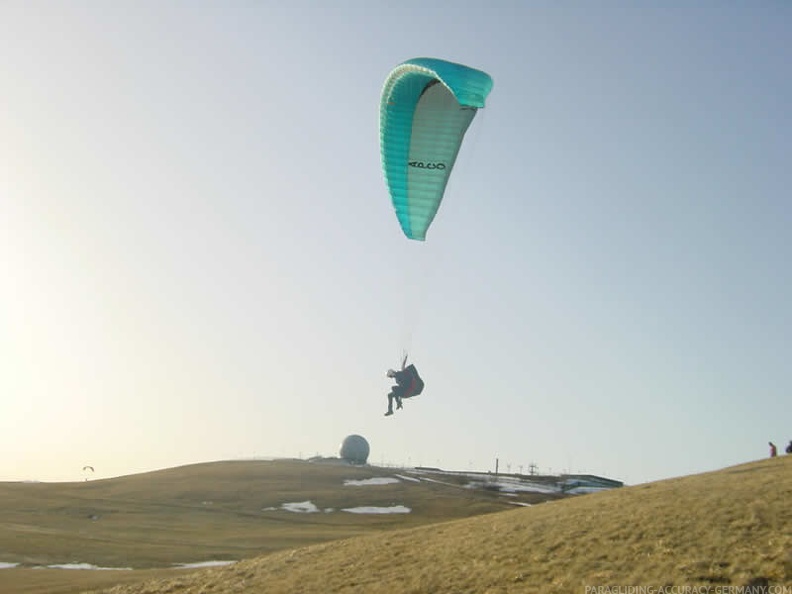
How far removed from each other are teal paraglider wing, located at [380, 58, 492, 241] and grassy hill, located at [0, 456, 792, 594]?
12.0m

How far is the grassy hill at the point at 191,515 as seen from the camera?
35.7m

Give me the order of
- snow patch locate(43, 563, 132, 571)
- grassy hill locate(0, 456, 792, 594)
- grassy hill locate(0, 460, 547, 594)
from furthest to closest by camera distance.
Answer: grassy hill locate(0, 460, 547, 594) < snow patch locate(43, 563, 132, 571) < grassy hill locate(0, 456, 792, 594)

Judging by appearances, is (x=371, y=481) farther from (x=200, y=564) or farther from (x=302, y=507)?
(x=200, y=564)

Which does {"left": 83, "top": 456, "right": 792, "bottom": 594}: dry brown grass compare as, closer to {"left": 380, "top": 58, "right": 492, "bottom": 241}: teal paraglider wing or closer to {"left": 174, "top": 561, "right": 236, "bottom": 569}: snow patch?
{"left": 174, "top": 561, "right": 236, "bottom": 569}: snow patch

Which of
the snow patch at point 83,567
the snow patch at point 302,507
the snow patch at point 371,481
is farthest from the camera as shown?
the snow patch at point 371,481

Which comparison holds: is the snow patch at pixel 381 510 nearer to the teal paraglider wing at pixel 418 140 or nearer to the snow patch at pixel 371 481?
the snow patch at pixel 371 481

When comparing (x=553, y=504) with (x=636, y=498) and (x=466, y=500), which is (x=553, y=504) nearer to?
(x=636, y=498)

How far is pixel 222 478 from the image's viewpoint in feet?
248

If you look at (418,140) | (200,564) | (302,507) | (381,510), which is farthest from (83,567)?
(381,510)

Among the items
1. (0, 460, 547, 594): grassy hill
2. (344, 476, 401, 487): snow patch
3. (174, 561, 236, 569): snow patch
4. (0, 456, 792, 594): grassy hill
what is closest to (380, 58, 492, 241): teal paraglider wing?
(0, 456, 792, 594): grassy hill

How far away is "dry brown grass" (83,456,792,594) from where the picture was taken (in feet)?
54.9

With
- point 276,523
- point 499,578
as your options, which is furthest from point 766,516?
point 276,523

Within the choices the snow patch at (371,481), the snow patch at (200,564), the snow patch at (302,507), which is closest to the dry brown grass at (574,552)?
the snow patch at (200,564)

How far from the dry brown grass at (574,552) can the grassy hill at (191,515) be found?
9029 mm
